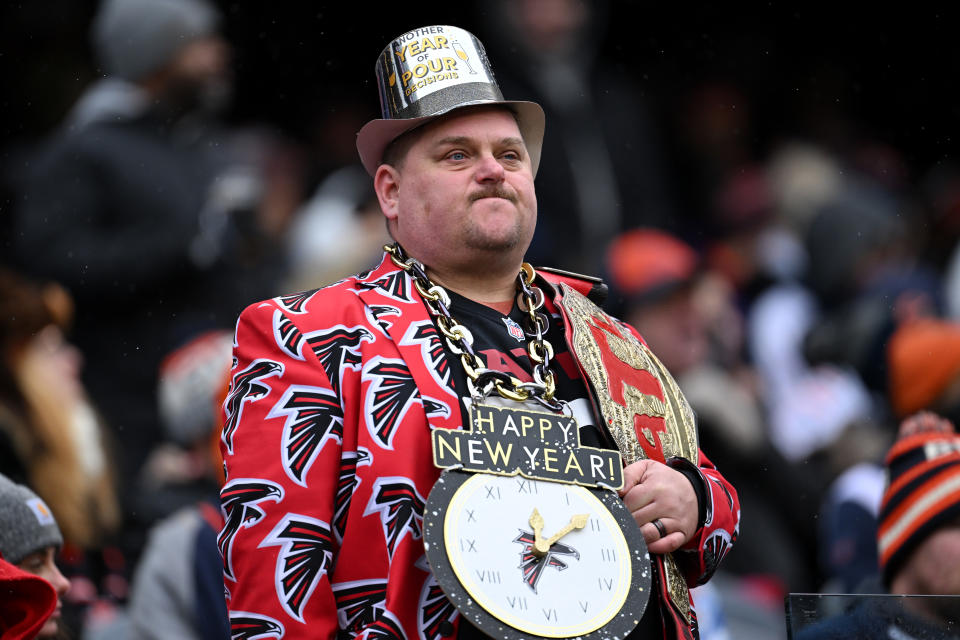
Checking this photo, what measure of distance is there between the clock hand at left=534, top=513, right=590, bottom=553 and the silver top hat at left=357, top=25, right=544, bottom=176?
3.01ft

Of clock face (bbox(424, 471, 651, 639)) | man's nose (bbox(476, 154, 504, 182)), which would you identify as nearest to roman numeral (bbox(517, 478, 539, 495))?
clock face (bbox(424, 471, 651, 639))

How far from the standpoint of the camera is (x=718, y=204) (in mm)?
8516

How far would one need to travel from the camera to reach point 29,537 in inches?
132

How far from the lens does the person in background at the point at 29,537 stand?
332 centimetres

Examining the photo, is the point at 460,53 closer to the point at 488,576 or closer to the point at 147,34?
the point at 488,576

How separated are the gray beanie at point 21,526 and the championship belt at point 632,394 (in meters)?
1.28

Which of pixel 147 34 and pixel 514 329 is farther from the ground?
pixel 147 34

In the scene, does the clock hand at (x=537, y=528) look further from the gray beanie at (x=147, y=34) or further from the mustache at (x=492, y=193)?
the gray beanie at (x=147, y=34)

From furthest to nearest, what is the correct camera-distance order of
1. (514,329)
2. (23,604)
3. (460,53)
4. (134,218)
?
(134,218) < (460,53) < (514,329) < (23,604)

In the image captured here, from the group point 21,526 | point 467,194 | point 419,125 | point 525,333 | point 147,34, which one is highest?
point 147,34

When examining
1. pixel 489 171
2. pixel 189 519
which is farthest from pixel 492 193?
pixel 189 519

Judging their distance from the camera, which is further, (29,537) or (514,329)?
(29,537)

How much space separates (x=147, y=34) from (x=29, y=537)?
258 cm

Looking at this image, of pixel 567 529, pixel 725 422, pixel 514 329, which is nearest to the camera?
pixel 567 529
